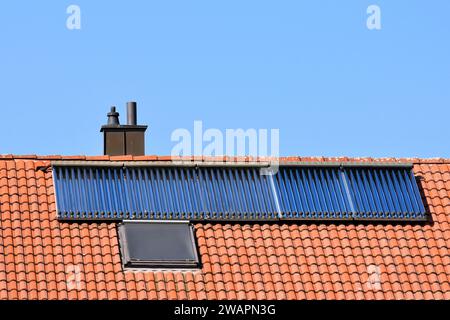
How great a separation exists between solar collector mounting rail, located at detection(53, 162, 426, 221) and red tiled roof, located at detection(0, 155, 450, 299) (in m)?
0.25

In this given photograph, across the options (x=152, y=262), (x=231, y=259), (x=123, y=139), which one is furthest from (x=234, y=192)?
(x=123, y=139)

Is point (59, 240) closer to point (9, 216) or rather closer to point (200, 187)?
point (9, 216)

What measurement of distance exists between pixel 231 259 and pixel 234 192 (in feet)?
6.67

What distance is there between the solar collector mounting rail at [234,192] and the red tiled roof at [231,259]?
246 millimetres

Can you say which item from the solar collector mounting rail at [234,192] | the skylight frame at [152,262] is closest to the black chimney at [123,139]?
the solar collector mounting rail at [234,192]

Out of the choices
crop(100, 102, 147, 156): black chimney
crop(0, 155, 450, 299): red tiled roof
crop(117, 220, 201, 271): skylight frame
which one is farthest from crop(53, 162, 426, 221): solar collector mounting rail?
crop(100, 102, 147, 156): black chimney

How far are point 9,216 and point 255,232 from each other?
179 inches

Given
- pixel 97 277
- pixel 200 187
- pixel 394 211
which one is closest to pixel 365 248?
pixel 394 211

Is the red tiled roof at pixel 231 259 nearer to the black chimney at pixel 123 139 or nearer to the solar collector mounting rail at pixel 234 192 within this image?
the solar collector mounting rail at pixel 234 192

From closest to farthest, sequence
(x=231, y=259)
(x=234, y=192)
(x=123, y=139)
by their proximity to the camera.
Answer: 1. (x=231, y=259)
2. (x=234, y=192)
3. (x=123, y=139)

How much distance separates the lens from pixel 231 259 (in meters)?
26.6

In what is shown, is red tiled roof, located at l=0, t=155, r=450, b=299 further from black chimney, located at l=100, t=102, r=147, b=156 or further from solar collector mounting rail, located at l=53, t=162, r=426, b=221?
black chimney, located at l=100, t=102, r=147, b=156

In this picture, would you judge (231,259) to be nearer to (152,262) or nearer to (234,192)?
(152,262)

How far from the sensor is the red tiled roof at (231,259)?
2553cm
